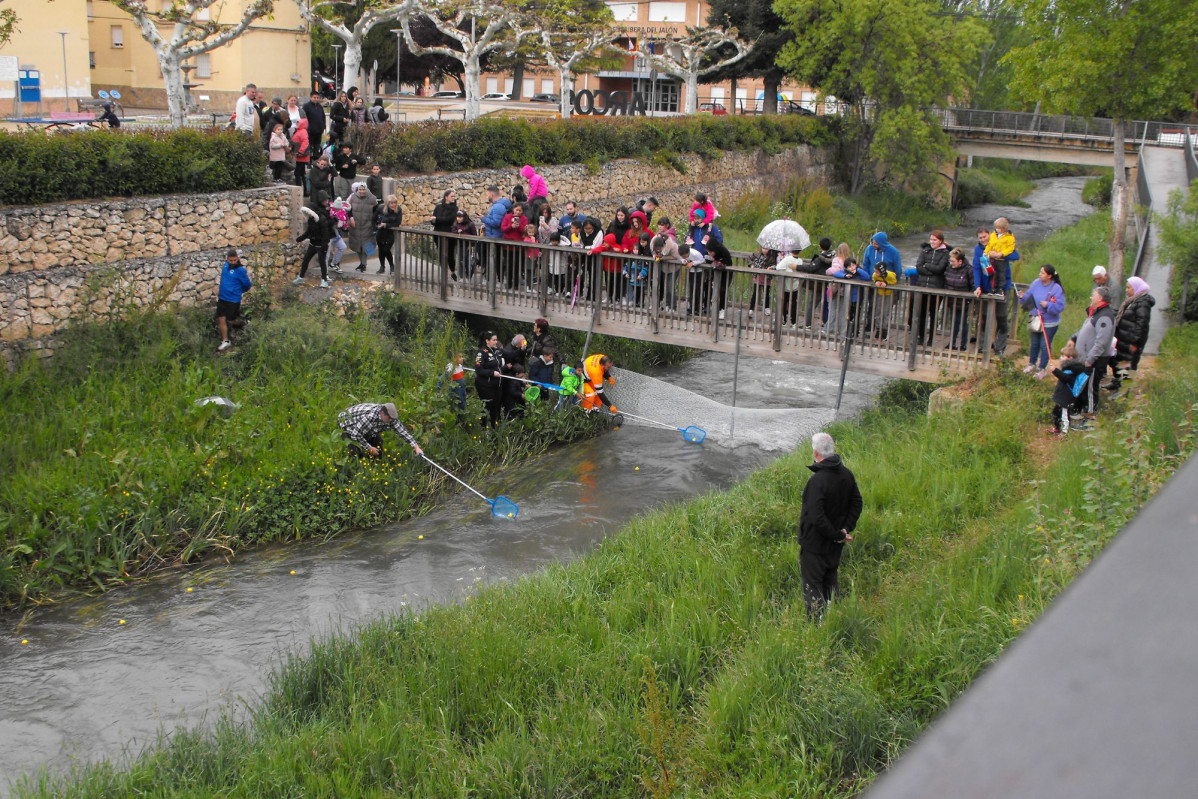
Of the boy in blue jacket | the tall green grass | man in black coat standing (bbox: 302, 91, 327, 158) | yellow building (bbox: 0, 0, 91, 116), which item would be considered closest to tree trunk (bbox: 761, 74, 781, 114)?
yellow building (bbox: 0, 0, 91, 116)

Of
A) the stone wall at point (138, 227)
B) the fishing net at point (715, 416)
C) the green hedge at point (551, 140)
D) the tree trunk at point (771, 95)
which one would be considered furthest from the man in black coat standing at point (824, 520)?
the tree trunk at point (771, 95)

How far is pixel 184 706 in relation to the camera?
8961mm

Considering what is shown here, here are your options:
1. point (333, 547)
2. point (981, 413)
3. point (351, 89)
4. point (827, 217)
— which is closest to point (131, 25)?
point (351, 89)

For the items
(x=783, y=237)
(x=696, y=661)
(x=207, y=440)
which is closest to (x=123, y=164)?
(x=207, y=440)

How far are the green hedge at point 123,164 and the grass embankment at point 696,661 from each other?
920 centimetres

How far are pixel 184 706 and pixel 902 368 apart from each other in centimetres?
965

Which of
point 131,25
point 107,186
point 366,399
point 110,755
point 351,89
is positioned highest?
point 131,25

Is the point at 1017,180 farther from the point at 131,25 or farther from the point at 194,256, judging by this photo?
the point at 194,256

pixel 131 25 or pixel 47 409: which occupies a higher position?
pixel 131 25

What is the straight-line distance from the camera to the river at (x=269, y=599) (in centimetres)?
890

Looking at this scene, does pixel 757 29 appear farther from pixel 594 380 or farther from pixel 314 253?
pixel 594 380

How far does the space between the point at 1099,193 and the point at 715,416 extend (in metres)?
36.3

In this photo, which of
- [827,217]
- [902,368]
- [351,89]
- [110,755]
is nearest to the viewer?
[110,755]

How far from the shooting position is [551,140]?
87.1ft
